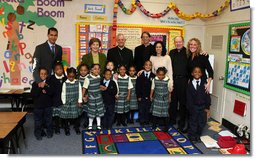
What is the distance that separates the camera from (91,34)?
12.3ft

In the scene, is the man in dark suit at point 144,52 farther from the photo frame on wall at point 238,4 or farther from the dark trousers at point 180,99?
the photo frame on wall at point 238,4

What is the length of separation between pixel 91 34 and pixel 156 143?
2.02m

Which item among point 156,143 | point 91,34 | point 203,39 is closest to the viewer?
point 156,143

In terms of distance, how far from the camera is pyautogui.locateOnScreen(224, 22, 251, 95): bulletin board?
2938 millimetres

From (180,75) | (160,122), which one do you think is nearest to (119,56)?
(180,75)

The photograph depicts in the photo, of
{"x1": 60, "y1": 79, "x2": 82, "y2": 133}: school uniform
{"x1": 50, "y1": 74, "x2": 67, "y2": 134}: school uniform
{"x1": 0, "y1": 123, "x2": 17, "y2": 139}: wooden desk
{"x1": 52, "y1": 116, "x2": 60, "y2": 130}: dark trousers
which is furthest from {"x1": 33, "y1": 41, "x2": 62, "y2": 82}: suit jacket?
{"x1": 0, "y1": 123, "x2": 17, "y2": 139}: wooden desk

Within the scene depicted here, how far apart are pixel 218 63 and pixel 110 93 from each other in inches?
70.2

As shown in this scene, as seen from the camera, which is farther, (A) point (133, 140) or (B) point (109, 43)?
(B) point (109, 43)

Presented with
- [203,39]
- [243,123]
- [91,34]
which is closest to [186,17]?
[203,39]

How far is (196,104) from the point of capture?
2.79 m

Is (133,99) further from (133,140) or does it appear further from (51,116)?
(51,116)

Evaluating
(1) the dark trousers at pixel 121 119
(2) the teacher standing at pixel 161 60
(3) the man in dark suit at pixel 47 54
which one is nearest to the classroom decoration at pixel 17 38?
(3) the man in dark suit at pixel 47 54

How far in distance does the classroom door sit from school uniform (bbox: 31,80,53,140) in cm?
246

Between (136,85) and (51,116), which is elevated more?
(136,85)
